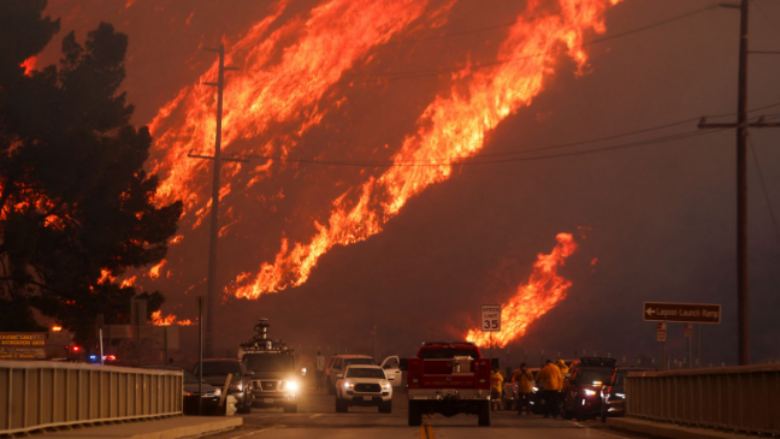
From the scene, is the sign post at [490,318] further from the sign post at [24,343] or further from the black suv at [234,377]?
the sign post at [24,343]

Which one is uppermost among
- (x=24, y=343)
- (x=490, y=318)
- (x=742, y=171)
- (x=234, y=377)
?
(x=742, y=171)

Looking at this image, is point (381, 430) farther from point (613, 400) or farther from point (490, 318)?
point (490, 318)

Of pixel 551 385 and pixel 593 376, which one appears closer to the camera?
pixel 593 376

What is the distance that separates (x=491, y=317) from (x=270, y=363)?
28.5 feet

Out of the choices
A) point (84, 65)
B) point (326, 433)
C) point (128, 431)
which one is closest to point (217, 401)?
point (326, 433)

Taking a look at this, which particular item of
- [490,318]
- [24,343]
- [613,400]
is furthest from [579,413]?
[24,343]

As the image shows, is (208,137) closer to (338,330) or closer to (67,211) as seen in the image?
(338,330)

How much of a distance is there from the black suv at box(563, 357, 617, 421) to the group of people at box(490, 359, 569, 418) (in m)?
0.68

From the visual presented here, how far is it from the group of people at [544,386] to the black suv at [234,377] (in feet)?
27.9

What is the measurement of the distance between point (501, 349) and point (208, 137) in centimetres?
3049

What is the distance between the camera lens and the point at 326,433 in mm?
25422

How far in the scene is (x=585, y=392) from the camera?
115ft

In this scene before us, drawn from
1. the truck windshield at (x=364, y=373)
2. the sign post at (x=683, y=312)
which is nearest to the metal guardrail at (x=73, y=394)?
the truck windshield at (x=364, y=373)

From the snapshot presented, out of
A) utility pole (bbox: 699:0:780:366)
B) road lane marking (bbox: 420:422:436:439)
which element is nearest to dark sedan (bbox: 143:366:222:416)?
road lane marking (bbox: 420:422:436:439)
